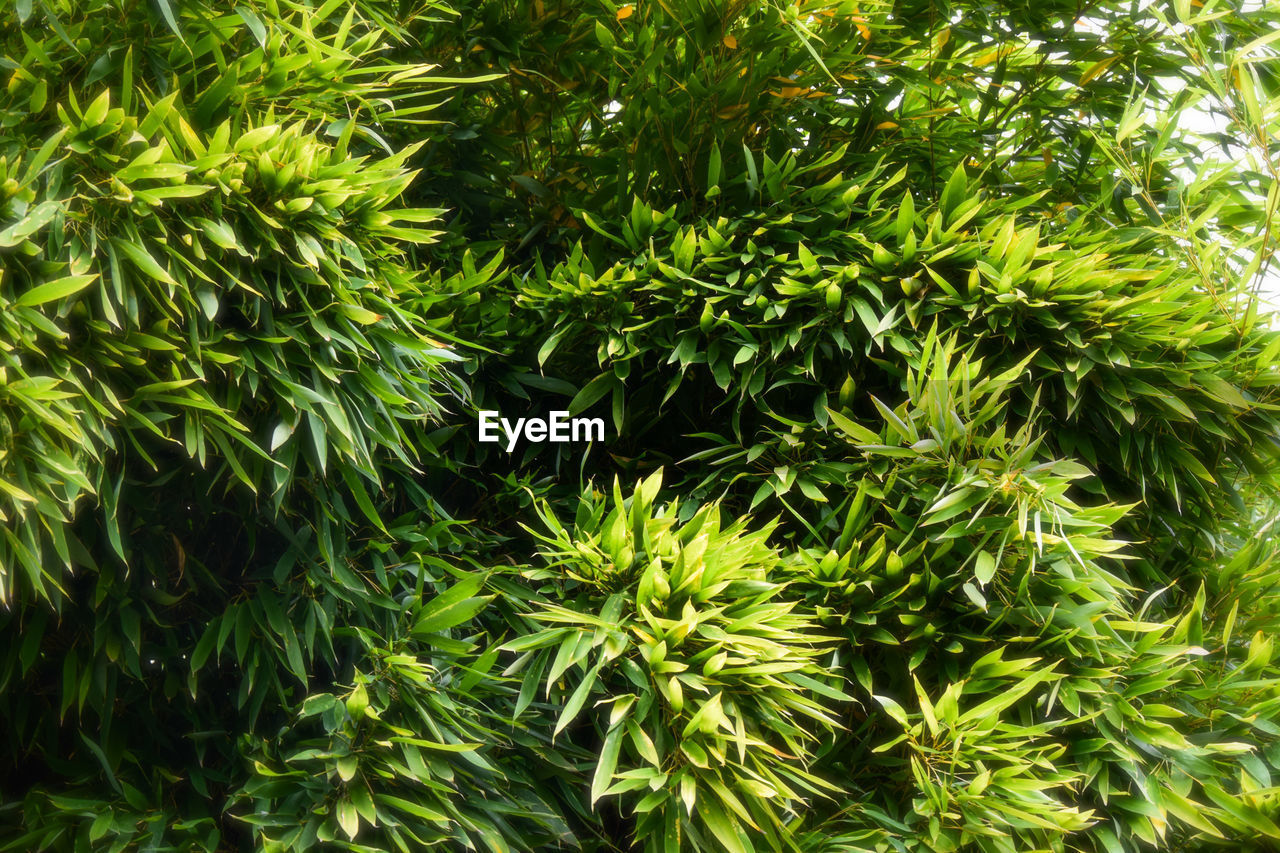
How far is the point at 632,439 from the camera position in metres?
1.91

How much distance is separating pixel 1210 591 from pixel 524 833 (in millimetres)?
1419

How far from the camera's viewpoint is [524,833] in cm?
148

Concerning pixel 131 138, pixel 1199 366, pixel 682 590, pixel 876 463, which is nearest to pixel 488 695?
pixel 682 590

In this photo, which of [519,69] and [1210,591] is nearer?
[1210,591]

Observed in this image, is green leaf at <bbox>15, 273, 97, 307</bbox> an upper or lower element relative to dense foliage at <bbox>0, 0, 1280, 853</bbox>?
upper

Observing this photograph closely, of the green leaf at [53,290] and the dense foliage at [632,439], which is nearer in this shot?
the green leaf at [53,290]

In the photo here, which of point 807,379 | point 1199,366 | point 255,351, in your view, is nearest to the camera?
point 255,351

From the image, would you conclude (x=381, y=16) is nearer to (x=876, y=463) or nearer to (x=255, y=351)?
(x=255, y=351)

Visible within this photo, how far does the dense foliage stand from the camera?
129 centimetres

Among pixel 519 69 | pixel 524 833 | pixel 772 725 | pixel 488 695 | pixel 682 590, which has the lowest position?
pixel 524 833

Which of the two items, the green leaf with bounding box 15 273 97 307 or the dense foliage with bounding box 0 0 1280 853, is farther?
the dense foliage with bounding box 0 0 1280 853

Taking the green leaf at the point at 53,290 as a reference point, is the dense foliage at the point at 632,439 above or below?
below

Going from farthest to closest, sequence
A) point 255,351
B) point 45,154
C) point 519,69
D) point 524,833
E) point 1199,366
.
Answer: point 519,69
point 1199,366
point 524,833
point 255,351
point 45,154

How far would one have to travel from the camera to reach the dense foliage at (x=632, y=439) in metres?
1.29
